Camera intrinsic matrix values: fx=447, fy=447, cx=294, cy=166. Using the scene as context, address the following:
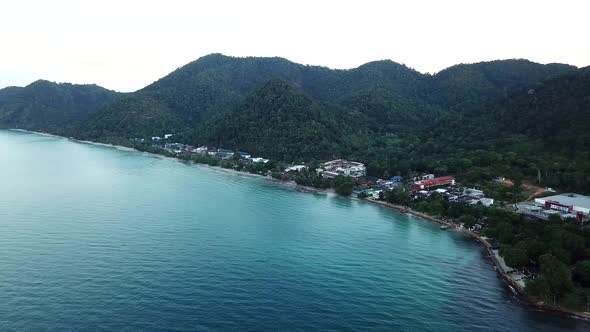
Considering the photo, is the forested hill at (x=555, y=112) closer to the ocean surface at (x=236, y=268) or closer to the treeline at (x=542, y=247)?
the treeline at (x=542, y=247)

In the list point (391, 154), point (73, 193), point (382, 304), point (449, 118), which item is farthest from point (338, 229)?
point (449, 118)

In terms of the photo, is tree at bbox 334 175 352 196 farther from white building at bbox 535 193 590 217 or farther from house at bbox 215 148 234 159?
house at bbox 215 148 234 159

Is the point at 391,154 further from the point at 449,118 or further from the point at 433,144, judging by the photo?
the point at 449,118

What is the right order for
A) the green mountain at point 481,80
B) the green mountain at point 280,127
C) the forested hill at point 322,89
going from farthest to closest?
1. the green mountain at point 481,80
2. the forested hill at point 322,89
3. the green mountain at point 280,127

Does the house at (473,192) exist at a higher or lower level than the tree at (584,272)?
higher

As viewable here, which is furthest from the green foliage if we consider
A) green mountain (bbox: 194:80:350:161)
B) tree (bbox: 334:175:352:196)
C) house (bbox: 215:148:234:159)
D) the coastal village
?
house (bbox: 215:148:234:159)

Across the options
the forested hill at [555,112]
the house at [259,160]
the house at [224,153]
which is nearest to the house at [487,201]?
the forested hill at [555,112]
